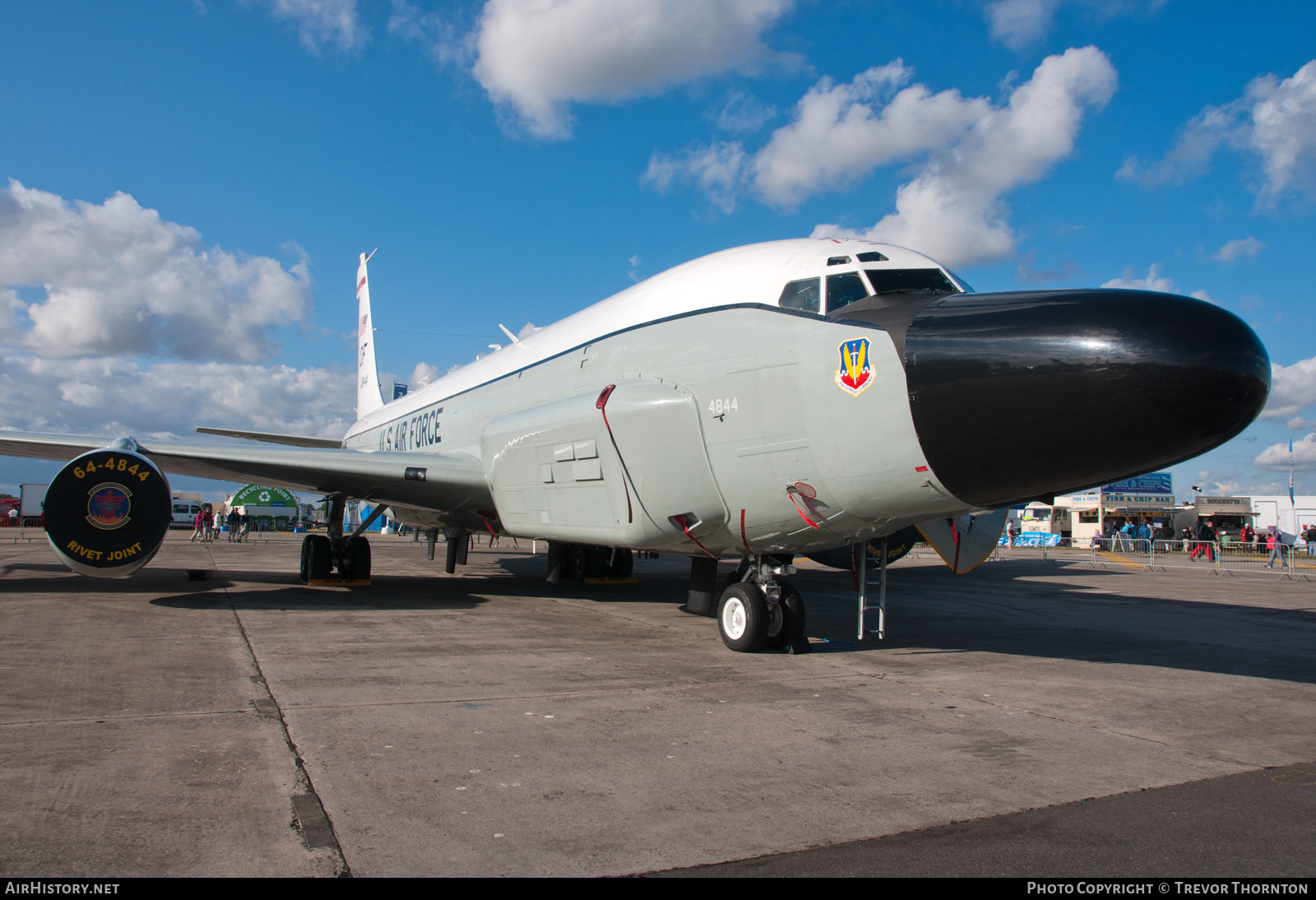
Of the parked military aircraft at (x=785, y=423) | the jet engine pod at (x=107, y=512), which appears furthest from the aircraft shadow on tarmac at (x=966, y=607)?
the parked military aircraft at (x=785, y=423)

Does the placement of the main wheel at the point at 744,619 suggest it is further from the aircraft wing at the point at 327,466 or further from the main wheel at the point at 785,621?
the aircraft wing at the point at 327,466

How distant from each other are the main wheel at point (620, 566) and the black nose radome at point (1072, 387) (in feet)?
31.5

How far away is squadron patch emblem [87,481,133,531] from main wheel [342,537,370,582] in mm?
4248

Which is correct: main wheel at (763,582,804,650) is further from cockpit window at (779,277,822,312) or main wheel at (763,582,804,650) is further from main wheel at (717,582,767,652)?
cockpit window at (779,277,822,312)

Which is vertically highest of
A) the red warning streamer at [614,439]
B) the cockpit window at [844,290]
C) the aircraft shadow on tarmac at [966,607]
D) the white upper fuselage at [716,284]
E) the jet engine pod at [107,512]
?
the white upper fuselage at [716,284]

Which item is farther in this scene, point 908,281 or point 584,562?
point 584,562

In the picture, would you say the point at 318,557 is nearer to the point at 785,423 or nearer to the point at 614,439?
the point at 614,439

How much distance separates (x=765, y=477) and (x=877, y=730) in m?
2.32

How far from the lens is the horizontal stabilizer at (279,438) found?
16750mm

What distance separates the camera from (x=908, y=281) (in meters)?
6.47

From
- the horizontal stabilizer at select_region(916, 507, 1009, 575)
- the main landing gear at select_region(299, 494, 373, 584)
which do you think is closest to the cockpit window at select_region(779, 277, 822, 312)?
the horizontal stabilizer at select_region(916, 507, 1009, 575)

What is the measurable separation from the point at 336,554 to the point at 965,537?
9.93m

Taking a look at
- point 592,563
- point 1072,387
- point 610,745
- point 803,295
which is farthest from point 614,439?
point 592,563

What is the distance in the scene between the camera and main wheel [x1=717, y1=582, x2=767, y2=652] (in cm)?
709
